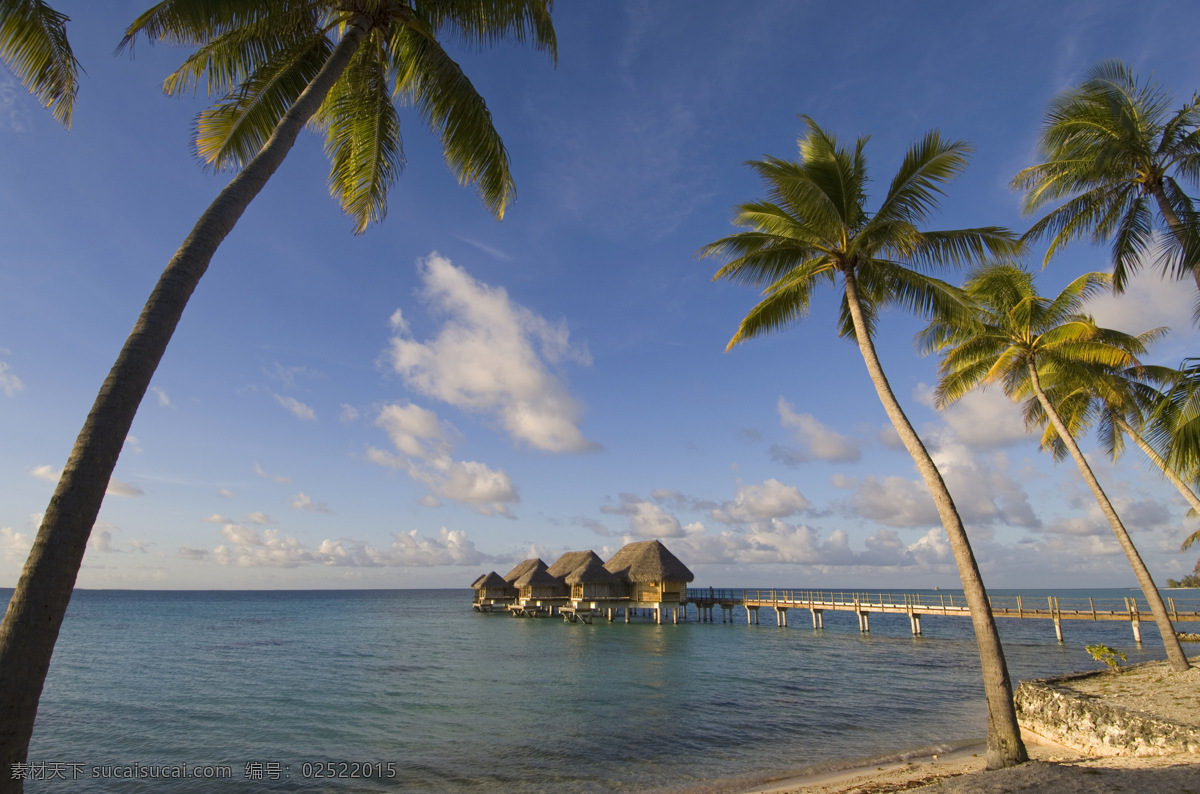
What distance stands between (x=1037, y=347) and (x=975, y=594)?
363 inches

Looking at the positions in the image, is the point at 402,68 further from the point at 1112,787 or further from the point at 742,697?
the point at 742,697

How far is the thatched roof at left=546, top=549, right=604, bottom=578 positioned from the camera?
45.1 m

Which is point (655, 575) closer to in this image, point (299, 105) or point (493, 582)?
point (493, 582)

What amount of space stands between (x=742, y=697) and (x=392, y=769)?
9791 mm

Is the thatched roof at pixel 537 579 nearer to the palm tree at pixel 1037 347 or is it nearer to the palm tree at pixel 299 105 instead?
the palm tree at pixel 1037 347

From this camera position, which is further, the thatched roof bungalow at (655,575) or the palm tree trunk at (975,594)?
the thatched roof bungalow at (655,575)

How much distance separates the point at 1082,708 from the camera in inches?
368

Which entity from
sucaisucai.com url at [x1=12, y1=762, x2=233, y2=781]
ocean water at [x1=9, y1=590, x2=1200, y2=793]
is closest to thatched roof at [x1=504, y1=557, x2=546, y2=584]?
ocean water at [x1=9, y1=590, x2=1200, y2=793]

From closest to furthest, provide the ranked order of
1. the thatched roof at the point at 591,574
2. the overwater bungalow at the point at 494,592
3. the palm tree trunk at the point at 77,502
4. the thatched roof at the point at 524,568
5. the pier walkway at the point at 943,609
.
Answer: the palm tree trunk at the point at 77,502 < the pier walkway at the point at 943,609 < the thatched roof at the point at 591,574 < the thatched roof at the point at 524,568 < the overwater bungalow at the point at 494,592

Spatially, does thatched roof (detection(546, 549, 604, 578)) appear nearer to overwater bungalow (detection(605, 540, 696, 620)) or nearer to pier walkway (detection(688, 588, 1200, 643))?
overwater bungalow (detection(605, 540, 696, 620))

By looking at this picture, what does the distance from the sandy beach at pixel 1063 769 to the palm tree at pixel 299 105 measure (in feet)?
27.3

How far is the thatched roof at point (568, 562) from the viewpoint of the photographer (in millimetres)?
45062

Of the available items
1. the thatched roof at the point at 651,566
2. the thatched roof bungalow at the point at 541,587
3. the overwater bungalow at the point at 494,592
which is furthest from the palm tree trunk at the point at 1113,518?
the overwater bungalow at the point at 494,592

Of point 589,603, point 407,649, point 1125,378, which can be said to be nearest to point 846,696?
point 1125,378
